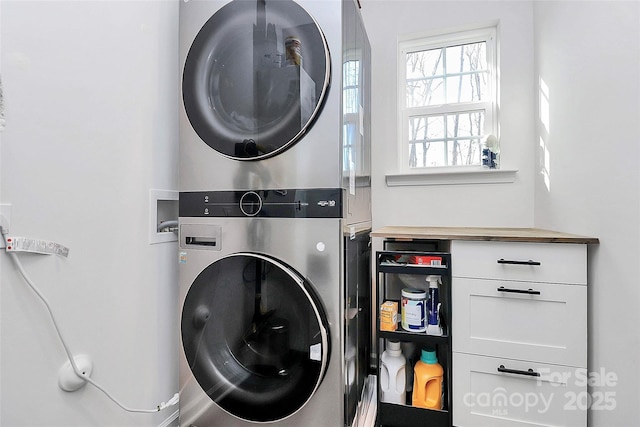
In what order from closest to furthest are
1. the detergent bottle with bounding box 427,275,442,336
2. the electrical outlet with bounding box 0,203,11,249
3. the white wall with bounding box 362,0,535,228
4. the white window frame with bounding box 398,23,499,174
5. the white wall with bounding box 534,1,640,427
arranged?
the electrical outlet with bounding box 0,203,11,249, the white wall with bounding box 534,1,640,427, the detergent bottle with bounding box 427,275,442,336, the white wall with bounding box 362,0,535,228, the white window frame with bounding box 398,23,499,174

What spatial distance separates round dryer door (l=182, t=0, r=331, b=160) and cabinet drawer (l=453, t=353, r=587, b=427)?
3.68ft

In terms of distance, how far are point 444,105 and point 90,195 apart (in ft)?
6.00

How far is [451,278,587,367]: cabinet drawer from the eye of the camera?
3.72 ft

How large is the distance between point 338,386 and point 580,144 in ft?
4.24

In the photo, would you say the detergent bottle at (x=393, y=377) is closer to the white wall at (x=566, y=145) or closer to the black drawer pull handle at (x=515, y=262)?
the black drawer pull handle at (x=515, y=262)

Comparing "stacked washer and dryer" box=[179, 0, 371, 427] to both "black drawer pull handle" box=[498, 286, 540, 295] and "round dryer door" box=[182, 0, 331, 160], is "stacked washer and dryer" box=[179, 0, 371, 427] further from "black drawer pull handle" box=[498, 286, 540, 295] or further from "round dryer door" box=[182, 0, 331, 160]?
"black drawer pull handle" box=[498, 286, 540, 295]

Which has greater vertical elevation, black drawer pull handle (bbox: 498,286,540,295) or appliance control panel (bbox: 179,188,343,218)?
appliance control panel (bbox: 179,188,343,218)

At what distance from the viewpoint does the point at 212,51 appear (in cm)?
114

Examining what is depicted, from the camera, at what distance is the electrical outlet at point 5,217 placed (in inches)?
31.4

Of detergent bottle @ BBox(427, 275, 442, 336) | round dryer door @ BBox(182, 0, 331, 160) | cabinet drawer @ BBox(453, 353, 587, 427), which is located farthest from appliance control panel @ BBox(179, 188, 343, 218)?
cabinet drawer @ BBox(453, 353, 587, 427)

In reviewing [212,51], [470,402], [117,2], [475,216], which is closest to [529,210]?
[475,216]

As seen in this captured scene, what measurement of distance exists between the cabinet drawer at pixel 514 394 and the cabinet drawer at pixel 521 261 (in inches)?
12.9

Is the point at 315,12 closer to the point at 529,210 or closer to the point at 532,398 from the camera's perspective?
the point at 529,210

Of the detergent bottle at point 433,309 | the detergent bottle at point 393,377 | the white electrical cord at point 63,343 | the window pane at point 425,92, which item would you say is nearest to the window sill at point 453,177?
the window pane at point 425,92
